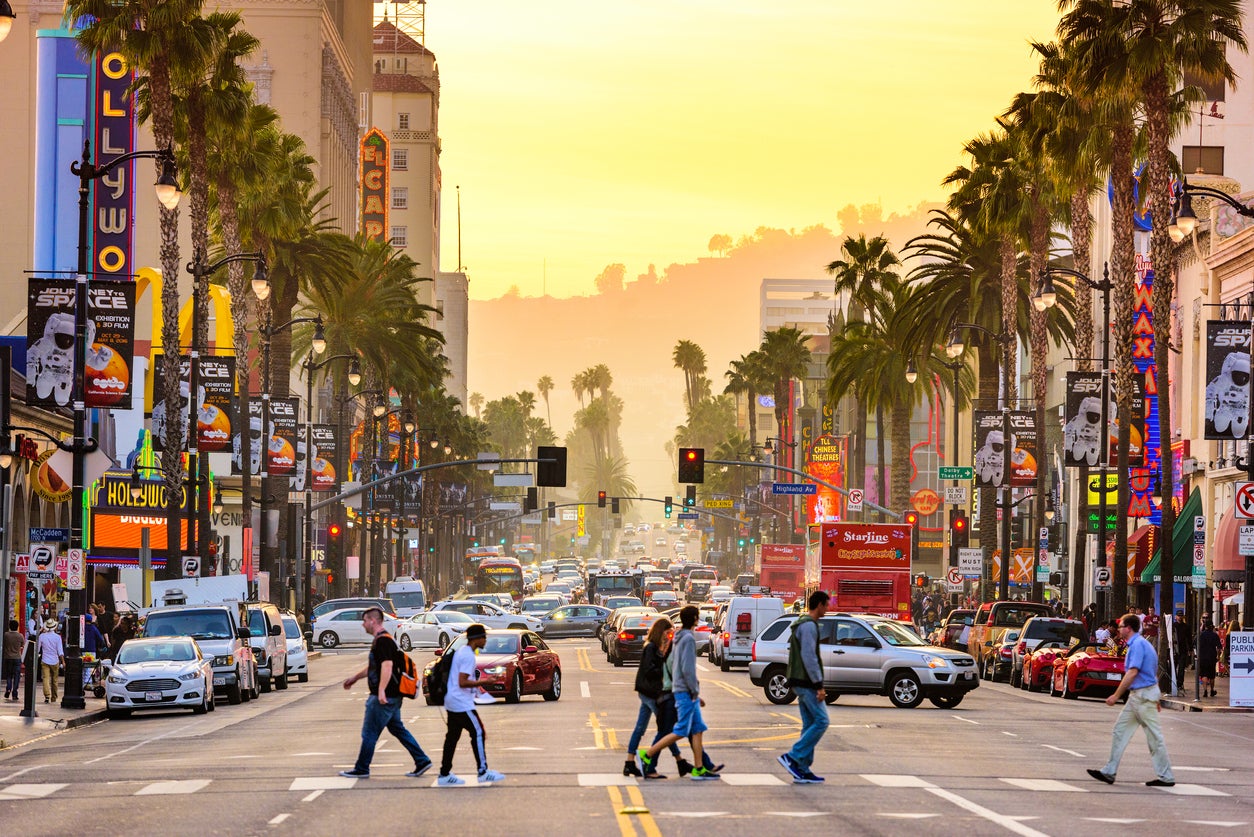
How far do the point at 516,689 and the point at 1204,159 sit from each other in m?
54.5

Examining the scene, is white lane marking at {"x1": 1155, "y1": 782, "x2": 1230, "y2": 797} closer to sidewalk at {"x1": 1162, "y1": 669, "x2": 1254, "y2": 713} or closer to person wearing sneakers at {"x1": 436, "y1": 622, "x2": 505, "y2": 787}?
person wearing sneakers at {"x1": 436, "y1": 622, "x2": 505, "y2": 787}

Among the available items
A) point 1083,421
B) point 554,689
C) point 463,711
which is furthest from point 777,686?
point 463,711

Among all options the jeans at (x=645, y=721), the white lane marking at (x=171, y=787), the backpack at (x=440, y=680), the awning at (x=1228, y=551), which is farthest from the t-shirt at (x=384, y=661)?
the awning at (x=1228, y=551)

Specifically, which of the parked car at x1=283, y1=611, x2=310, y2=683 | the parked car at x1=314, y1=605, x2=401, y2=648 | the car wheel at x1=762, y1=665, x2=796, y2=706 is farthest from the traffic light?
the car wheel at x1=762, y1=665, x2=796, y2=706

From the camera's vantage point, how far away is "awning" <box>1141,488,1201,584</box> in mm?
56375

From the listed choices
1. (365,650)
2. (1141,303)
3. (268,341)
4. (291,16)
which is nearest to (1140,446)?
(1141,303)

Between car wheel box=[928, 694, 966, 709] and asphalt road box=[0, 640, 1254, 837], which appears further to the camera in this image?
car wheel box=[928, 694, 966, 709]

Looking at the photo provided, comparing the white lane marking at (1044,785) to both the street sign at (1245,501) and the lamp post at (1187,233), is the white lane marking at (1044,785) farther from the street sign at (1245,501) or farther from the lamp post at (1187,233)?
the street sign at (1245,501)

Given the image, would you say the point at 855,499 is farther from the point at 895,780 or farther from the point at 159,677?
the point at 895,780

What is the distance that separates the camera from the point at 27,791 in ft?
69.5

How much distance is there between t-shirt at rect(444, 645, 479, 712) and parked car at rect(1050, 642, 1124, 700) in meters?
23.4

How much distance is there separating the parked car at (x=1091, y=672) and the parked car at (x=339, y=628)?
3471 centimetres

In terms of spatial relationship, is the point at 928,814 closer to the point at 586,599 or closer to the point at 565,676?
the point at 565,676

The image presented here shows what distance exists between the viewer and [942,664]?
115ft
